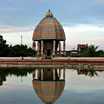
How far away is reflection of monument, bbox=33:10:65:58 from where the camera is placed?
63625 millimetres

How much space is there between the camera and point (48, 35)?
63625 mm

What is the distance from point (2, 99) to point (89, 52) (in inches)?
1720

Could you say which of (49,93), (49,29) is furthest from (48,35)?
(49,93)

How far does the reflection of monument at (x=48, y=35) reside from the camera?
63625 millimetres

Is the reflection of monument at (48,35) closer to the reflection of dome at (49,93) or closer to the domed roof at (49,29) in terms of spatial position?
the domed roof at (49,29)

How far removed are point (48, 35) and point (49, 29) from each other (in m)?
1.22

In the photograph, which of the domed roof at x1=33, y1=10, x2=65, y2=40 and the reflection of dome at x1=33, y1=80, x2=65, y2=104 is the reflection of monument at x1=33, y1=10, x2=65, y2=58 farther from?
the reflection of dome at x1=33, y1=80, x2=65, y2=104

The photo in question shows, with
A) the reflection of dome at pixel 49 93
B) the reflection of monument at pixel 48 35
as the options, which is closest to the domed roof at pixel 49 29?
the reflection of monument at pixel 48 35

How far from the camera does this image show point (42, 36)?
207 ft

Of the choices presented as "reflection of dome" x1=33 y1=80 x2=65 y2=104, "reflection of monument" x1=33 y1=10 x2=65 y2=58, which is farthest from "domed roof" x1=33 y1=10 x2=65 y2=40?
"reflection of dome" x1=33 y1=80 x2=65 y2=104

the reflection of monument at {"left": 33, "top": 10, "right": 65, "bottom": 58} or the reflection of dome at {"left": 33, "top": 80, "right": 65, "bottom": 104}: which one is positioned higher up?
the reflection of monument at {"left": 33, "top": 10, "right": 65, "bottom": 58}

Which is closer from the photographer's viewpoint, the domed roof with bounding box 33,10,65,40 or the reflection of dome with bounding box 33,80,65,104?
the reflection of dome with bounding box 33,80,65,104

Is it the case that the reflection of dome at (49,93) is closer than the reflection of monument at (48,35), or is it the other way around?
the reflection of dome at (49,93)

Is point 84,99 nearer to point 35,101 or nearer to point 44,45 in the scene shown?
point 35,101
